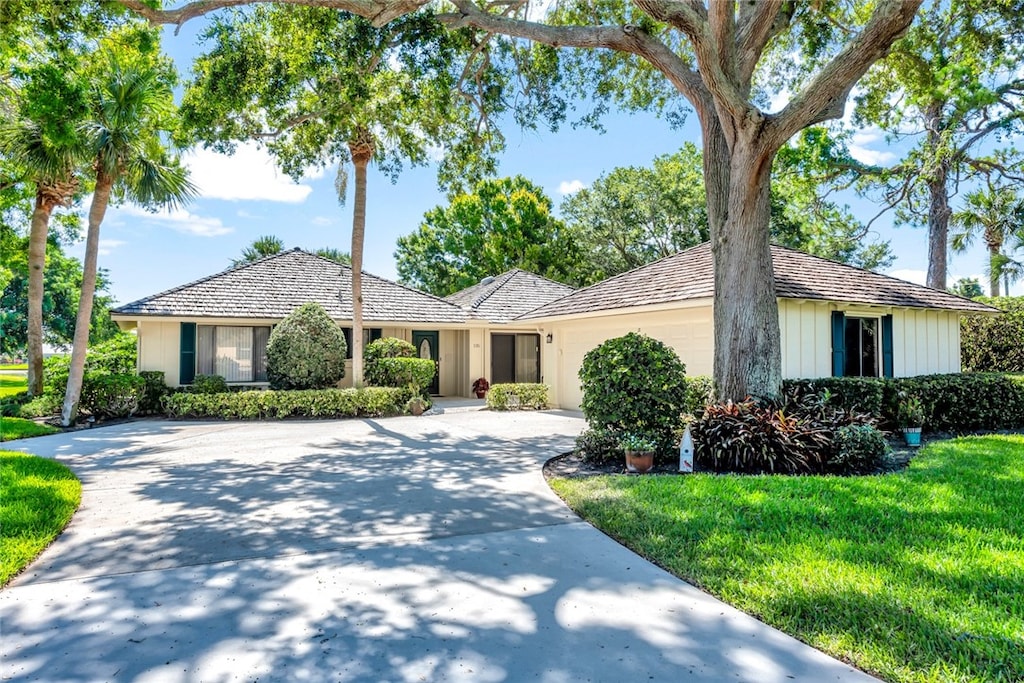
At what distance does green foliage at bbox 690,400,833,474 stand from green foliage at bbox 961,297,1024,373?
13.6 metres

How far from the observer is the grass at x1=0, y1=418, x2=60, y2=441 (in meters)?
11.1

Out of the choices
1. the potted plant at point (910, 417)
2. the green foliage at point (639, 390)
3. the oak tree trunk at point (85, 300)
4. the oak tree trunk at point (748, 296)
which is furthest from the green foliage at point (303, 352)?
the potted plant at point (910, 417)

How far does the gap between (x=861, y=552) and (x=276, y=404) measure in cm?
1318

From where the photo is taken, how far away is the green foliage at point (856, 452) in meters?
7.95

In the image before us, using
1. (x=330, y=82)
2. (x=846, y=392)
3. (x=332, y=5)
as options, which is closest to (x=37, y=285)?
(x=330, y=82)

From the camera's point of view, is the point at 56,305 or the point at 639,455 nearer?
the point at 639,455

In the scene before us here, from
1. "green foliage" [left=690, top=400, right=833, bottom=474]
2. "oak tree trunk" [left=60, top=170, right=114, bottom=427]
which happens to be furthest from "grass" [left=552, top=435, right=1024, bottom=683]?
"oak tree trunk" [left=60, top=170, right=114, bottom=427]

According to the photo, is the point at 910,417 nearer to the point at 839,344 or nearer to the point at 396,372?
the point at 839,344

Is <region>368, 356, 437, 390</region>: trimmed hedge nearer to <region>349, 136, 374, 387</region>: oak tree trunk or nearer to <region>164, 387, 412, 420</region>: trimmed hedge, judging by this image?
<region>349, 136, 374, 387</region>: oak tree trunk

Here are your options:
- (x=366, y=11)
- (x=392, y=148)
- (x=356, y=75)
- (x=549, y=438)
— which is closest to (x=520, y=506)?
(x=549, y=438)

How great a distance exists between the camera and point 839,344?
12883 millimetres

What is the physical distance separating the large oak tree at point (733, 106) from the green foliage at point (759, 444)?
1.32 m

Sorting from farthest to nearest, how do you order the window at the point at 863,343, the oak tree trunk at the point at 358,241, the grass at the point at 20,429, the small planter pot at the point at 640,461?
the oak tree trunk at the point at 358,241, the window at the point at 863,343, the grass at the point at 20,429, the small planter pot at the point at 640,461

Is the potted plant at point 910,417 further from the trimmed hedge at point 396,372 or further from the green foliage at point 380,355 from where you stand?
the green foliage at point 380,355
